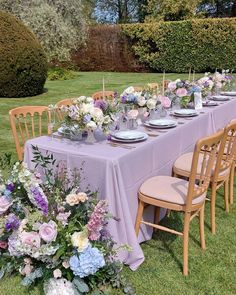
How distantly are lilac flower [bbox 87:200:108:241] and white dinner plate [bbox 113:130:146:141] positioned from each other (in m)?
0.67

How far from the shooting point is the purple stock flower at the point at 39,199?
228 cm

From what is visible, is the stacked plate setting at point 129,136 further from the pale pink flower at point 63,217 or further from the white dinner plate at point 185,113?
the white dinner plate at point 185,113

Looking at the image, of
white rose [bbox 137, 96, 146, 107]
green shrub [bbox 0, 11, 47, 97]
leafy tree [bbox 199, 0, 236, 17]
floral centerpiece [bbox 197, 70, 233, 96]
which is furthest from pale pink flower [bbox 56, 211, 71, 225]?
leafy tree [bbox 199, 0, 236, 17]

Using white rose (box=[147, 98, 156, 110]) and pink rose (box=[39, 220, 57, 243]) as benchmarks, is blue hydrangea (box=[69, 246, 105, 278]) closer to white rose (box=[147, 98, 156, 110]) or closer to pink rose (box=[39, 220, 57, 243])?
pink rose (box=[39, 220, 57, 243])

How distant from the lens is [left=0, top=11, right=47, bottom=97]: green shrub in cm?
909

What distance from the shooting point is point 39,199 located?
7.45ft

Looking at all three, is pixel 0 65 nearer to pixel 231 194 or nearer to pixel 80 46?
pixel 231 194

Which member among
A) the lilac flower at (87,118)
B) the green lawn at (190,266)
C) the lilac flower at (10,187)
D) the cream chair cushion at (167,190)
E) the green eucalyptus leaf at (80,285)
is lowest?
the green lawn at (190,266)

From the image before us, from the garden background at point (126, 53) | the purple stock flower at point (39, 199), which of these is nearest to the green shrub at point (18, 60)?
the garden background at point (126, 53)

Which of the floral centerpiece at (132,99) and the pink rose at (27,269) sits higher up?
the floral centerpiece at (132,99)

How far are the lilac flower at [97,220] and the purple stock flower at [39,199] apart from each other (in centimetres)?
32

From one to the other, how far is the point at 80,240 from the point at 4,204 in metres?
0.61

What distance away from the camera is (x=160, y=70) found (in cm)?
1688

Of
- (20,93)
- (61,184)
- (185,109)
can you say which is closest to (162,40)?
(20,93)
